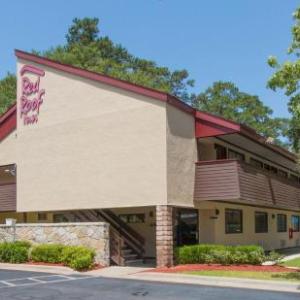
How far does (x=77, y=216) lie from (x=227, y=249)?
8003 millimetres

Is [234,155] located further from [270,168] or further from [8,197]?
[8,197]

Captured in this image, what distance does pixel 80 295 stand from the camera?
1488cm

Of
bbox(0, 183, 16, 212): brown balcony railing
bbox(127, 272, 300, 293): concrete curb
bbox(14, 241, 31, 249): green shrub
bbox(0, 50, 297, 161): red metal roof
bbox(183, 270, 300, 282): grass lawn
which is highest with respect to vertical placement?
bbox(0, 50, 297, 161): red metal roof

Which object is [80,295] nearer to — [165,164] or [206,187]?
[165,164]

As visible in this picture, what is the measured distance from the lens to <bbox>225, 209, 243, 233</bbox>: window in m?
27.9

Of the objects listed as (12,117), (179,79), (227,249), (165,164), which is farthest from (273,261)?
(179,79)

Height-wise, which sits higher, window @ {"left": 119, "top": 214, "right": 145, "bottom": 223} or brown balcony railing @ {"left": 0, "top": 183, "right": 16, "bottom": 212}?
brown balcony railing @ {"left": 0, "top": 183, "right": 16, "bottom": 212}

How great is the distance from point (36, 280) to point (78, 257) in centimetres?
322

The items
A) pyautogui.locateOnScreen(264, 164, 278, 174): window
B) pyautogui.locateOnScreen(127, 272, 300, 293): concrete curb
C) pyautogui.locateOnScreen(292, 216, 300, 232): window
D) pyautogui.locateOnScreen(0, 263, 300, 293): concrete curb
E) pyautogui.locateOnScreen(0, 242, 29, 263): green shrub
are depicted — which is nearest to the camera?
pyautogui.locateOnScreen(127, 272, 300, 293): concrete curb

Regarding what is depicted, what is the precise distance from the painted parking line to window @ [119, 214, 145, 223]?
7695 millimetres

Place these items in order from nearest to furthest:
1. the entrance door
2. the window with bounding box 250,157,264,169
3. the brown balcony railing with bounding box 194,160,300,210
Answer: the brown balcony railing with bounding box 194,160,300,210 < the entrance door < the window with bounding box 250,157,264,169

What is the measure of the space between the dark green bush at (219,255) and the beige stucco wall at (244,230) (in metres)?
3.04

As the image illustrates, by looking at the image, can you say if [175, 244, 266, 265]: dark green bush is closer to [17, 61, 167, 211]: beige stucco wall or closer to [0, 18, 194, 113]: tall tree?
[17, 61, 167, 211]: beige stucco wall

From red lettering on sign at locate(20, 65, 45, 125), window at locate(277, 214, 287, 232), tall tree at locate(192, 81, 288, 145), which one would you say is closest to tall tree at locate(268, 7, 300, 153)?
red lettering on sign at locate(20, 65, 45, 125)
